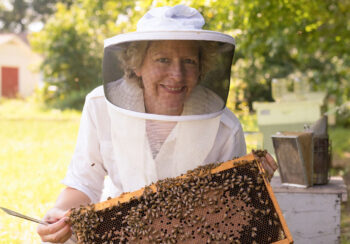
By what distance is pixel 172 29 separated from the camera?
213 centimetres

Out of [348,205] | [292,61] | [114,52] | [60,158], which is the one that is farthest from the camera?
[292,61]

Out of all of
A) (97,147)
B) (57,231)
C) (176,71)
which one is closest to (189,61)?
(176,71)

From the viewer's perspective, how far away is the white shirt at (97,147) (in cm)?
258

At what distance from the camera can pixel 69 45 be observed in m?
18.2

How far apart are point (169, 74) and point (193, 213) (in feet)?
2.47

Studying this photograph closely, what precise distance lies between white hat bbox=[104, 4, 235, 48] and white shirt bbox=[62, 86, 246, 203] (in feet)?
1.55

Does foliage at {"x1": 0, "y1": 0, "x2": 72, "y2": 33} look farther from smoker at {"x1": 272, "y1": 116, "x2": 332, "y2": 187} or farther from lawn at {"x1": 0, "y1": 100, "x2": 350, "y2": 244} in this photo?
smoker at {"x1": 272, "y1": 116, "x2": 332, "y2": 187}

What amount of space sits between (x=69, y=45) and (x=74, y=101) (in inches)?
130

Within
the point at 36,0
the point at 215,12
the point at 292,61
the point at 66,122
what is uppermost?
the point at 36,0

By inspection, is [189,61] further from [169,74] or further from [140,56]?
[140,56]

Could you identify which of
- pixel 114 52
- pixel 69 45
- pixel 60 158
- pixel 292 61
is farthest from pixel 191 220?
pixel 69 45

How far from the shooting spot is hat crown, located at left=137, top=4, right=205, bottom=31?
88.1 inches

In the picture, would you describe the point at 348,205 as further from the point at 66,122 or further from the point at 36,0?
the point at 36,0

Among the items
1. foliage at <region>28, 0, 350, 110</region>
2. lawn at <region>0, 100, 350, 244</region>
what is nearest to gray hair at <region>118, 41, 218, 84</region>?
foliage at <region>28, 0, 350, 110</region>
